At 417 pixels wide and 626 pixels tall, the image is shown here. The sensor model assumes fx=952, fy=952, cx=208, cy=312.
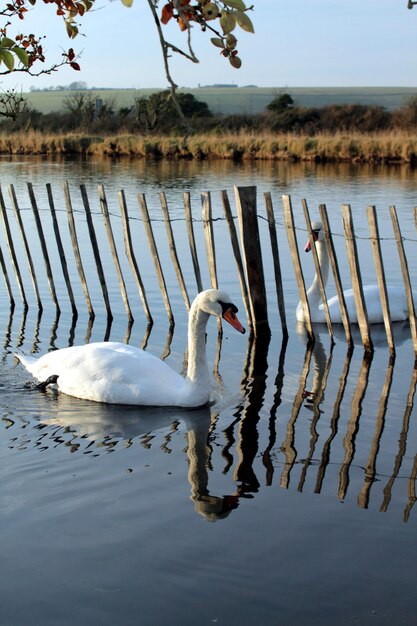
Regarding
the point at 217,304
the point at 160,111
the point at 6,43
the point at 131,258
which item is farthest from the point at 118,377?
the point at 160,111

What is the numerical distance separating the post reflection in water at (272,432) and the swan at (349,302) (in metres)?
1.50

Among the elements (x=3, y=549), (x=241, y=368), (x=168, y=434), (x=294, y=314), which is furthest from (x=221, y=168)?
(x=3, y=549)

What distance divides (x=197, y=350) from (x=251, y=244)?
284 cm

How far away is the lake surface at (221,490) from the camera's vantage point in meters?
5.02

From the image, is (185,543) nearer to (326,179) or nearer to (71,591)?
(71,591)

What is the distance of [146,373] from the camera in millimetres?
8133

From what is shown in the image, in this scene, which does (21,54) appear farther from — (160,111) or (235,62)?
(160,111)

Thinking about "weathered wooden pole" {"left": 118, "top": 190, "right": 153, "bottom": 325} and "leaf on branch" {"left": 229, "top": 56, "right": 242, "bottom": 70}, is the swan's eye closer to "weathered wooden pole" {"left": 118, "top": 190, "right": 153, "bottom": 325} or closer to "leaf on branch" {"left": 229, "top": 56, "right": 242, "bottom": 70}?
"weathered wooden pole" {"left": 118, "top": 190, "right": 153, "bottom": 325}

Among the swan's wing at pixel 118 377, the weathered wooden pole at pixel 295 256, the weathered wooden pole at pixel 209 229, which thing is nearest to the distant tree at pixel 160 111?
the weathered wooden pole at pixel 209 229

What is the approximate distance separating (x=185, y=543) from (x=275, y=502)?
0.82 metres

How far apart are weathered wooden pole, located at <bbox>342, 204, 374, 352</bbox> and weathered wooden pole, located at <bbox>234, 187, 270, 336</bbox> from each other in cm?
109

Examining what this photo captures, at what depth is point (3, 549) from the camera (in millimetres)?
5531

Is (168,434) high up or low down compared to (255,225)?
down

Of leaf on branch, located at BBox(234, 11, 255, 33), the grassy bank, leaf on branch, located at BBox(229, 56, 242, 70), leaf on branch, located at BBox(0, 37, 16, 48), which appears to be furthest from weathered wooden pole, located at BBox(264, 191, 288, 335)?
the grassy bank
